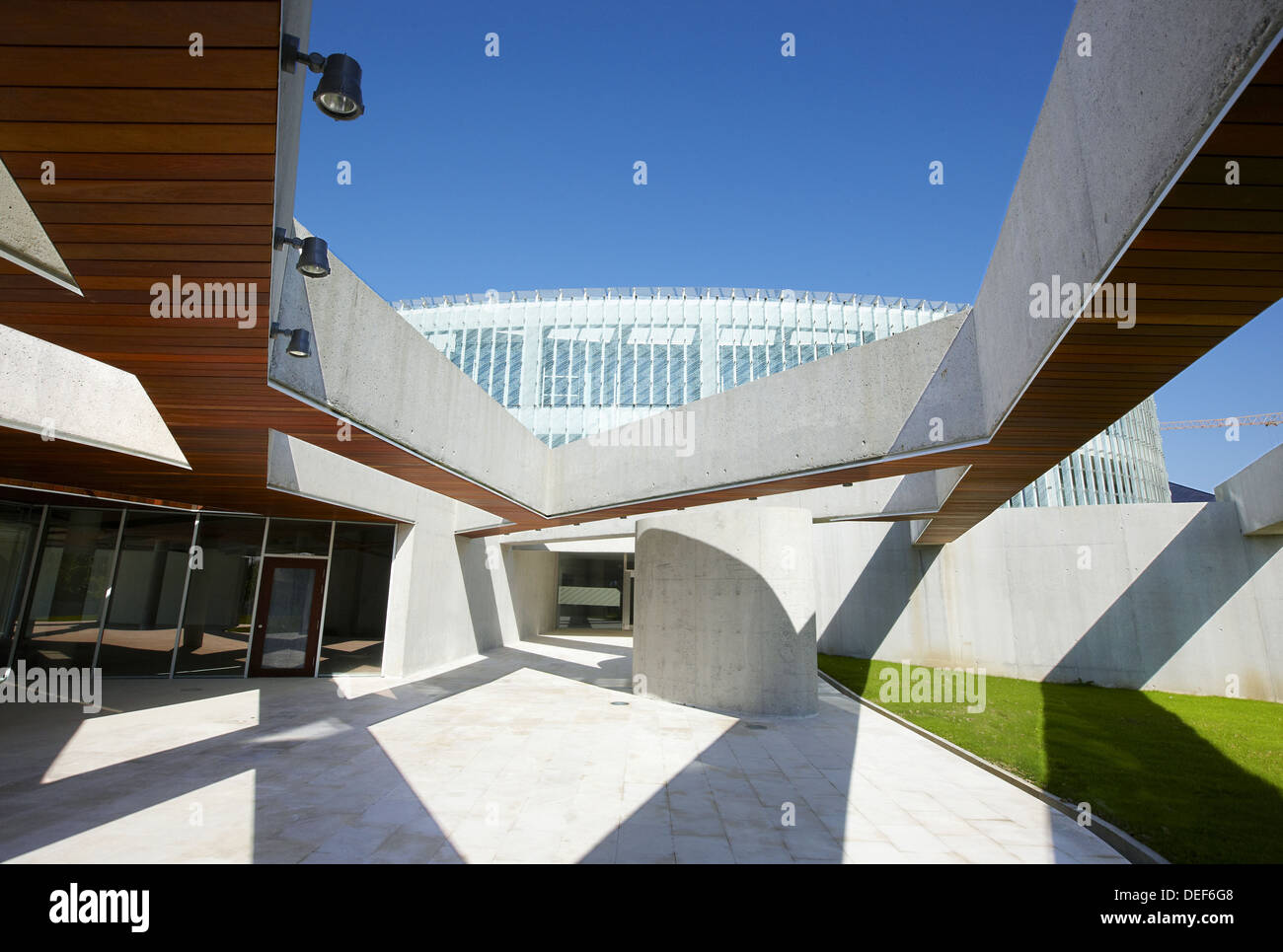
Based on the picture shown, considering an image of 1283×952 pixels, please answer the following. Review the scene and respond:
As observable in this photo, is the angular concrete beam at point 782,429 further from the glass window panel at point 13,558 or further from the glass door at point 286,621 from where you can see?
the glass window panel at point 13,558

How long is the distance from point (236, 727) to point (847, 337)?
33.0 metres

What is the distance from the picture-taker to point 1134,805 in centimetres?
632

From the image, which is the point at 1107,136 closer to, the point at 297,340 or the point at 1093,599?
the point at 297,340

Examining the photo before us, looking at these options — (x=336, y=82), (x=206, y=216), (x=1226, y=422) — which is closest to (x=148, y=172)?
(x=206, y=216)

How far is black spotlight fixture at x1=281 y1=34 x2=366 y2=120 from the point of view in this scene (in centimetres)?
270

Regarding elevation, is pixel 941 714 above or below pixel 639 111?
below

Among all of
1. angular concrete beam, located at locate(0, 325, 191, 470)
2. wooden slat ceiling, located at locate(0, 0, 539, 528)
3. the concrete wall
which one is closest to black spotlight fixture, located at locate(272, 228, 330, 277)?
wooden slat ceiling, located at locate(0, 0, 539, 528)

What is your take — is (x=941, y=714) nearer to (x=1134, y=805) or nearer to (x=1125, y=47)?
(x=1134, y=805)

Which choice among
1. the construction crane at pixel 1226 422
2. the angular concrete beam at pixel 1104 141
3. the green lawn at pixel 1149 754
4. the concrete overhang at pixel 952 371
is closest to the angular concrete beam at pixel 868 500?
the concrete overhang at pixel 952 371

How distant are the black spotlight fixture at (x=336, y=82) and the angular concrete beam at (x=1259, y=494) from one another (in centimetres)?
Answer: 1615

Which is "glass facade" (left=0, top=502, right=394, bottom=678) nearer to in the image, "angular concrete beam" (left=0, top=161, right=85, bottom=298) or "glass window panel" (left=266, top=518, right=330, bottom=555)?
→ "glass window panel" (left=266, top=518, right=330, bottom=555)

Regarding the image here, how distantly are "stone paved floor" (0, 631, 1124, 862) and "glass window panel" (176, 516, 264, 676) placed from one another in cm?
186
